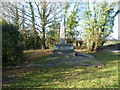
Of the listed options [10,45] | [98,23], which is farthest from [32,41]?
[98,23]

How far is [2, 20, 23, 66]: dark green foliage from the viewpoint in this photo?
14.1ft

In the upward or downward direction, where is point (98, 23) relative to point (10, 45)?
upward

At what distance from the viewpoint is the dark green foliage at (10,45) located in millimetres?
4285

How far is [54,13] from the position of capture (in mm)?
12484

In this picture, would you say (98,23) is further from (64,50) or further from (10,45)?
(10,45)

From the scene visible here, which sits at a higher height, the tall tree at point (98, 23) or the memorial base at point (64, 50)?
the tall tree at point (98, 23)

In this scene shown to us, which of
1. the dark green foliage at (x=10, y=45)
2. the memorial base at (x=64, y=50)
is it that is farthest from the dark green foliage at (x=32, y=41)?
the dark green foliage at (x=10, y=45)

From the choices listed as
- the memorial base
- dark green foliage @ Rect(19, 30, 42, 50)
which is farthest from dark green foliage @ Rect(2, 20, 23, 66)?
dark green foliage @ Rect(19, 30, 42, 50)

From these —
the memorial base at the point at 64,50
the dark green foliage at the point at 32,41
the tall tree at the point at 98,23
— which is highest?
the tall tree at the point at 98,23

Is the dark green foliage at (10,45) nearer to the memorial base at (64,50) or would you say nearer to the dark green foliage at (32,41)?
the memorial base at (64,50)

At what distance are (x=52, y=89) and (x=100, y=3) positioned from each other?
10.6 m

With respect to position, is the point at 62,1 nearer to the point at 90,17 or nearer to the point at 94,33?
the point at 90,17

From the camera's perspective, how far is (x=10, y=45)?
448 centimetres

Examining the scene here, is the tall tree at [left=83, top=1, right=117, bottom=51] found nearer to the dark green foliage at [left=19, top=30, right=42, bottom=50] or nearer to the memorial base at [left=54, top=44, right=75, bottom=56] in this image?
the memorial base at [left=54, top=44, right=75, bottom=56]
